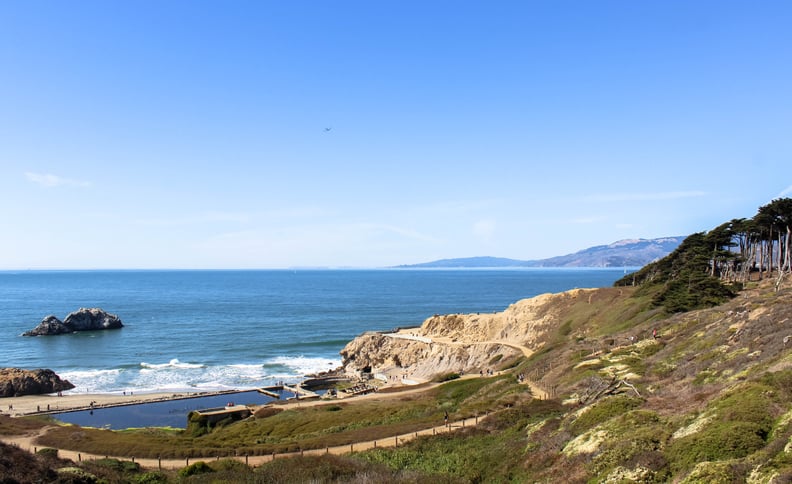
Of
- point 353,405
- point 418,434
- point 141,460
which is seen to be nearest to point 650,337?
point 418,434

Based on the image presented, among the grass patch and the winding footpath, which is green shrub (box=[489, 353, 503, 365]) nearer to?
the grass patch

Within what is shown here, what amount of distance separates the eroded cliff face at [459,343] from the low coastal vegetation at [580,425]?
18.3 m

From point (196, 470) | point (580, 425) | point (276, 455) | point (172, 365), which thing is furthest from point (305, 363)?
point (580, 425)

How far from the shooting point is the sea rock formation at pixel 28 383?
6731 centimetres

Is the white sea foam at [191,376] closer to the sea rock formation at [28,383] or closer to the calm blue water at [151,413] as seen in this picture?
the sea rock formation at [28,383]

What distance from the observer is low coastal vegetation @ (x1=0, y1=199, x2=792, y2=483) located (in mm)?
15859

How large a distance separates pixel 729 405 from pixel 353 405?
38925 mm

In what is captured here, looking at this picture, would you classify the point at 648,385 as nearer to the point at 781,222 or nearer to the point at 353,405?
the point at 353,405

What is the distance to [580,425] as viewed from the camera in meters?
22.1

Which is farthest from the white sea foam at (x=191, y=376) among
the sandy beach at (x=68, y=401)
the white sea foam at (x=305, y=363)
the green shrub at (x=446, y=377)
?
the green shrub at (x=446, y=377)

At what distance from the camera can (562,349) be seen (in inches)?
2212

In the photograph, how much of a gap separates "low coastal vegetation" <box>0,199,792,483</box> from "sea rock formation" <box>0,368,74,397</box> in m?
28.8

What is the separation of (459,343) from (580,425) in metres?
60.1

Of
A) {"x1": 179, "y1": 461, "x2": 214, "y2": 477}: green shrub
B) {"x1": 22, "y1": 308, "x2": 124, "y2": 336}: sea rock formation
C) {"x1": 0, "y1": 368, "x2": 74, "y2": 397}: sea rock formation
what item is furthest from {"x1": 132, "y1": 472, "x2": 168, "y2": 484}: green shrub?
{"x1": 22, "y1": 308, "x2": 124, "y2": 336}: sea rock formation
